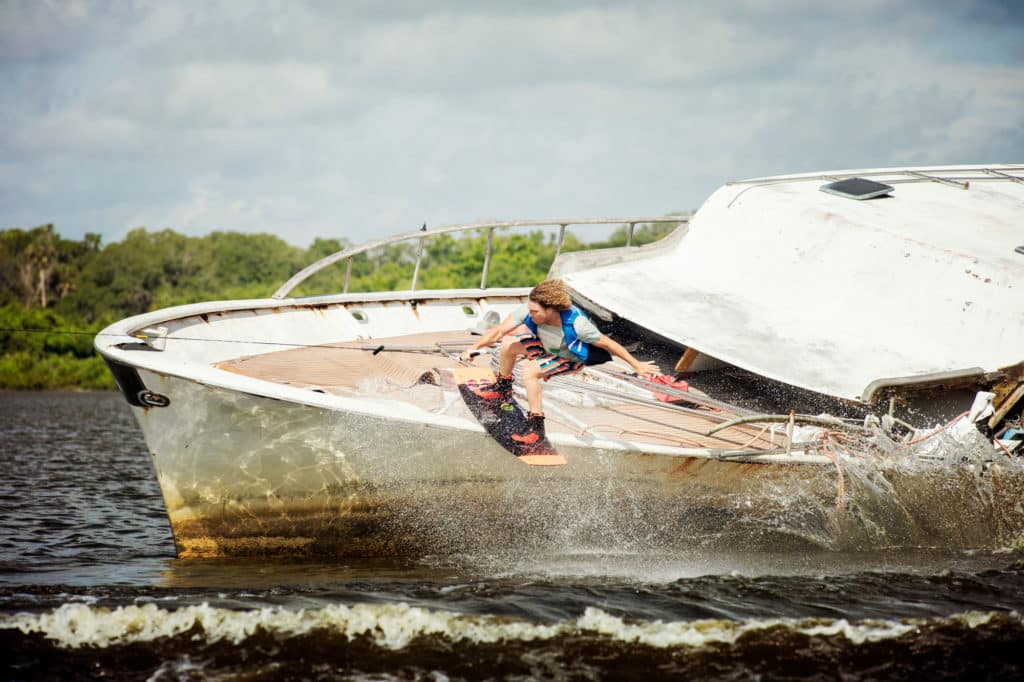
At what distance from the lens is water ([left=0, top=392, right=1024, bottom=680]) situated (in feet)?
16.1

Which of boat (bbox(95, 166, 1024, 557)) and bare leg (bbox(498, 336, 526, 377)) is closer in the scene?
boat (bbox(95, 166, 1024, 557))

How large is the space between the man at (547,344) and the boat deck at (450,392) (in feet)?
0.94

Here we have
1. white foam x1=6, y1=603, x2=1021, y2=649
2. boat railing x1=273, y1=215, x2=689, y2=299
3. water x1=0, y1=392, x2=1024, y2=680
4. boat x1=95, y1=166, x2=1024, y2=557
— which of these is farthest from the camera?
boat railing x1=273, y1=215, x2=689, y2=299

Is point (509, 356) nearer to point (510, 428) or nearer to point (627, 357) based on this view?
point (510, 428)

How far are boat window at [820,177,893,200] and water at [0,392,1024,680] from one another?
355 centimetres

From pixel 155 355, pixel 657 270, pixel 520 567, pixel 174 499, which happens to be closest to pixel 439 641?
pixel 520 567

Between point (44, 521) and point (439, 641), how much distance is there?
559 cm

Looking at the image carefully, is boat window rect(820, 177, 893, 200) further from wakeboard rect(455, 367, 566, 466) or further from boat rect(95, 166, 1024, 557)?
wakeboard rect(455, 367, 566, 466)

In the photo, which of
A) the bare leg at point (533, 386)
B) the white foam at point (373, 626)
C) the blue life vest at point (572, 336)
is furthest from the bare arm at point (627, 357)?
the white foam at point (373, 626)

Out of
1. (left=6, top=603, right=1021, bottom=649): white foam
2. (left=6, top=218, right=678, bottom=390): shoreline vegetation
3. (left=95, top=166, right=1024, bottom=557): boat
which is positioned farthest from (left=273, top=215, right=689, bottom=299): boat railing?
(left=6, top=218, right=678, bottom=390): shoreline vegetation

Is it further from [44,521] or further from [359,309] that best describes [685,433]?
[44,521]

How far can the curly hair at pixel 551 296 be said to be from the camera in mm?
6596

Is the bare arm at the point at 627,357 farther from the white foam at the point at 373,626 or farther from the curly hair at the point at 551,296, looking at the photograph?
the white foam at the point at 373,626

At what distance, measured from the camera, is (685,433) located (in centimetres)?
690
